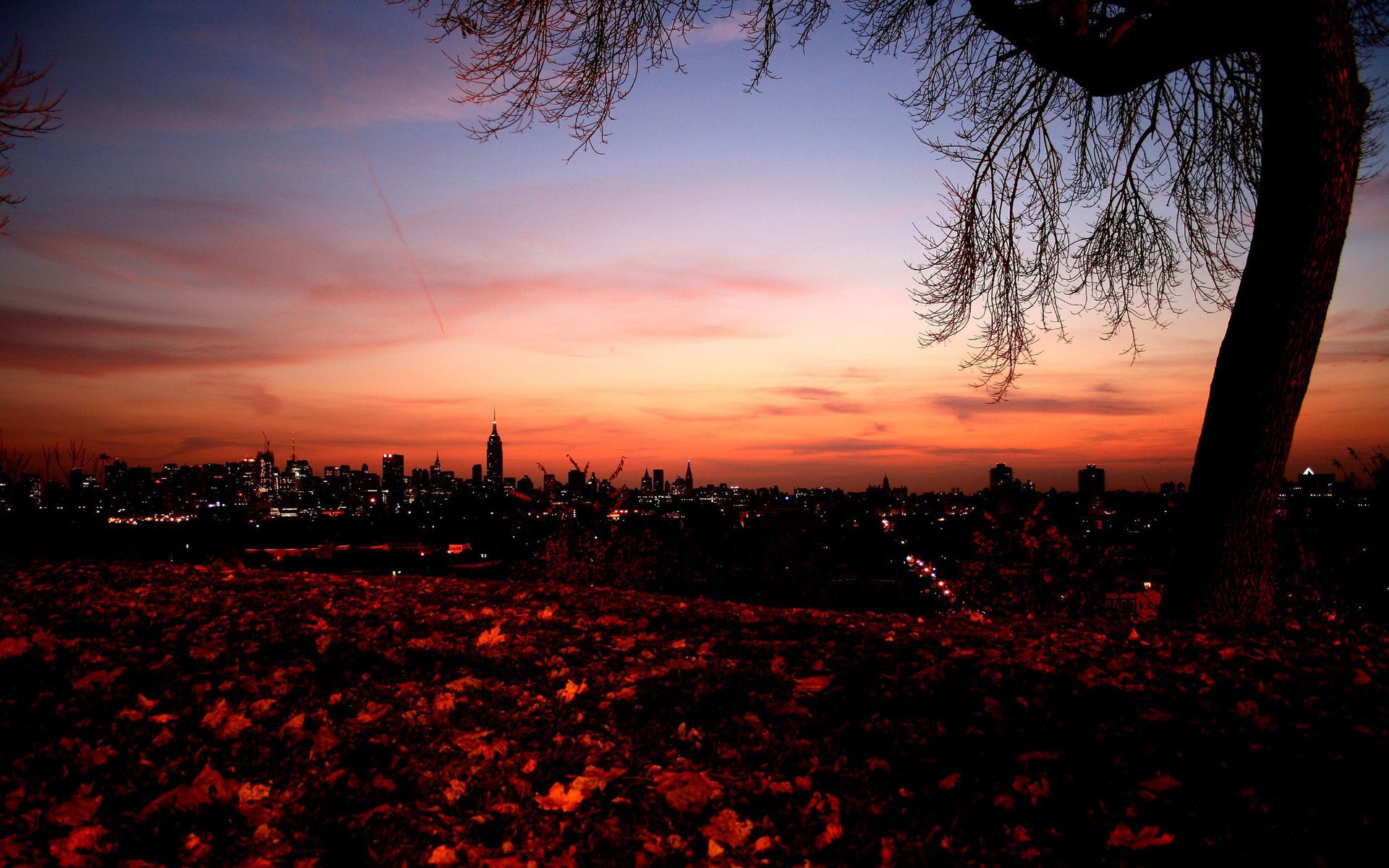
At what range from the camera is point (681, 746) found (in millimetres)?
3707

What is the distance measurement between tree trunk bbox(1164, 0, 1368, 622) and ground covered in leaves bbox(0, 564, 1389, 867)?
708mm

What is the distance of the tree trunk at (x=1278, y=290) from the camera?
560cm

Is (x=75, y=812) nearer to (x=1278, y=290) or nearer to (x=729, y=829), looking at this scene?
(x=729, y=829)

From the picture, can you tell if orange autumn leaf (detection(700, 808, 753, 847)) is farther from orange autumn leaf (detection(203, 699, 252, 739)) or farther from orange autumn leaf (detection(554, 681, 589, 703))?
orange autumn leaf (detection(203, 699, 252, 739))

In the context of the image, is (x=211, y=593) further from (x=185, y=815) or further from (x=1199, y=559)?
(x=1199, y=559)

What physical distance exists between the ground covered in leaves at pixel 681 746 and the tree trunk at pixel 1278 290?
2.32 ft

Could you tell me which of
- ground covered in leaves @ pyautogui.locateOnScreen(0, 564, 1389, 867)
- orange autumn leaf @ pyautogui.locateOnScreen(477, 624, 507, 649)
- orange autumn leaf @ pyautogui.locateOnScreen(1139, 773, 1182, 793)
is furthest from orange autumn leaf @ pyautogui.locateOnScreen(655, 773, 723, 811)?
orange autumn leaf @ pyautogui.locateOnScreen(477, 624, 507, 649)

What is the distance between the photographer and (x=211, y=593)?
679cm

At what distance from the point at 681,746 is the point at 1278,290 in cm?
525

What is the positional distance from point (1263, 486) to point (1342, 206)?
6.71ft

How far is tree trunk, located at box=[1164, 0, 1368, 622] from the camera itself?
5598 millimetres

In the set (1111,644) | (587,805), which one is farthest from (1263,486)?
(587,805)

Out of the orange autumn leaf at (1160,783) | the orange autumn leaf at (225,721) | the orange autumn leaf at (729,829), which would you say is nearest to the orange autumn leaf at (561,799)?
the orange autumn leaf at (729,829)

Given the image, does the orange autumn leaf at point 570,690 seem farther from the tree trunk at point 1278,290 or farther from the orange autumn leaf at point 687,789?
the tree trunk at point 1278,290
